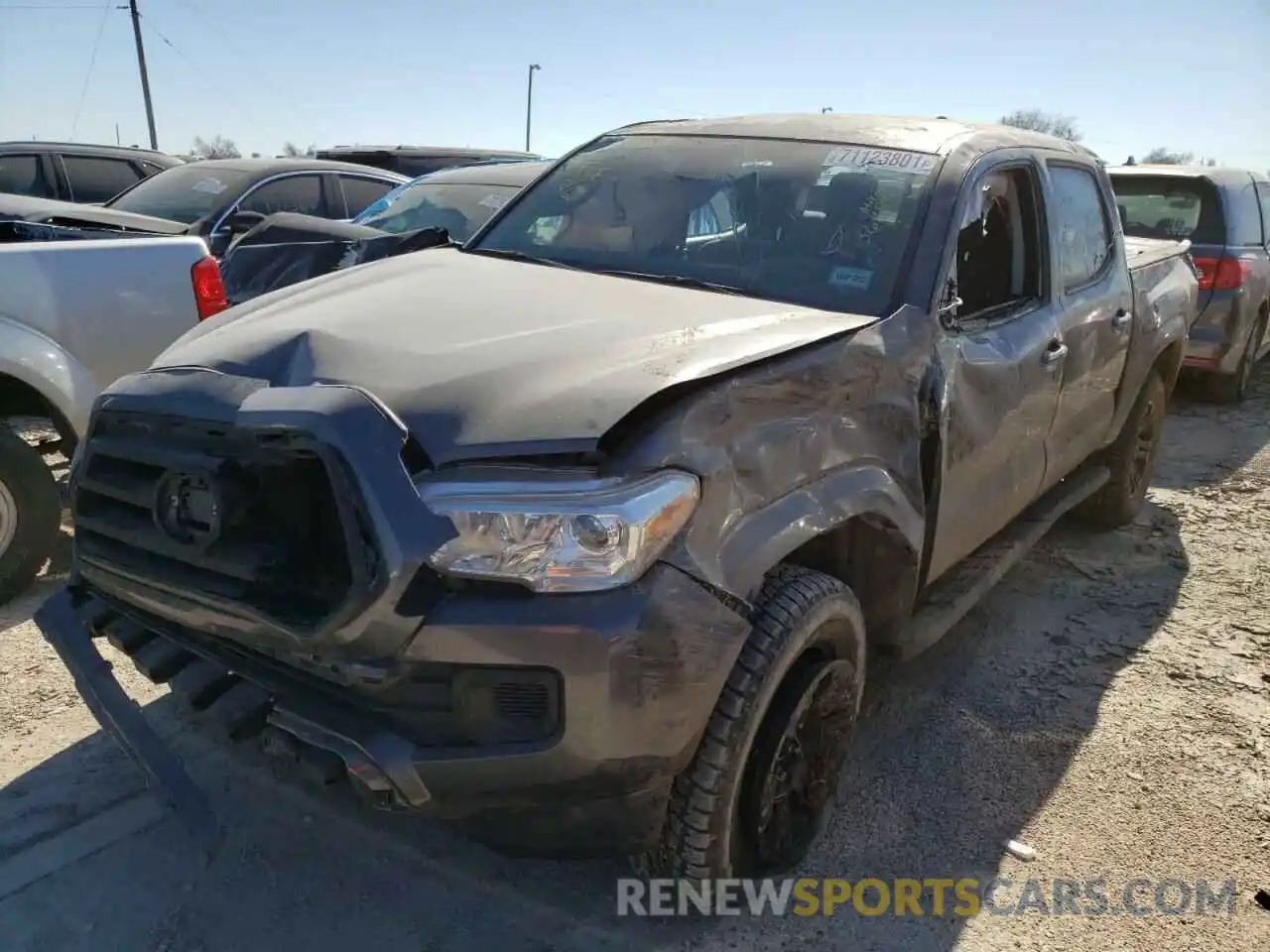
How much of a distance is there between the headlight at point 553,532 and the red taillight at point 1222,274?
7.21 meters

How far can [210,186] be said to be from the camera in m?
7.12

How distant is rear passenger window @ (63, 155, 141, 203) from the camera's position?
9016 millimetres

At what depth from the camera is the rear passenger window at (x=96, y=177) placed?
29.6 feet

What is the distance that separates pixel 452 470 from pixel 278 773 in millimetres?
1410

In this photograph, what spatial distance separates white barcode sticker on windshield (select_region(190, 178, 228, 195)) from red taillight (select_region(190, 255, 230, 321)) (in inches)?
129

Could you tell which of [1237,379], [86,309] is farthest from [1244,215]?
[86,309]

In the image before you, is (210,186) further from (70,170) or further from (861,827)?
(861,827)

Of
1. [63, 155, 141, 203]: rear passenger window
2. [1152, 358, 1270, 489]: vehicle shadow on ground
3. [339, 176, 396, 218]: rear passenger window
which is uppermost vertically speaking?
[339, 176, 396, 218]: rear passenger window

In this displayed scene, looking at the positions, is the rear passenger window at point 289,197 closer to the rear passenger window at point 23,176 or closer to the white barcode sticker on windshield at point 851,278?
the rear passenger window at point 23,176

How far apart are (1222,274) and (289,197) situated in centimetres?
706

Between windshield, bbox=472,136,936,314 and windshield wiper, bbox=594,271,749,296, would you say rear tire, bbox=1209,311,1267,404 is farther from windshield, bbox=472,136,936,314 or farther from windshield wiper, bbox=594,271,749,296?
windshield wiper, bbox=594,271,749,296

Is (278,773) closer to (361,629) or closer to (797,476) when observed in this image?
(361,629)

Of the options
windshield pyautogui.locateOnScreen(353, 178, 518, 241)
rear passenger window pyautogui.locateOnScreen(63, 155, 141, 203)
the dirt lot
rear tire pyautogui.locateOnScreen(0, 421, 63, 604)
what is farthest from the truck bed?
rear passenger window pyautogui.locateOnScreen(63, 155, 141, 203)

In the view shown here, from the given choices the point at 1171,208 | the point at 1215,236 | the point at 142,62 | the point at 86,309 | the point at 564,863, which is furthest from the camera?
the point at 142,62
